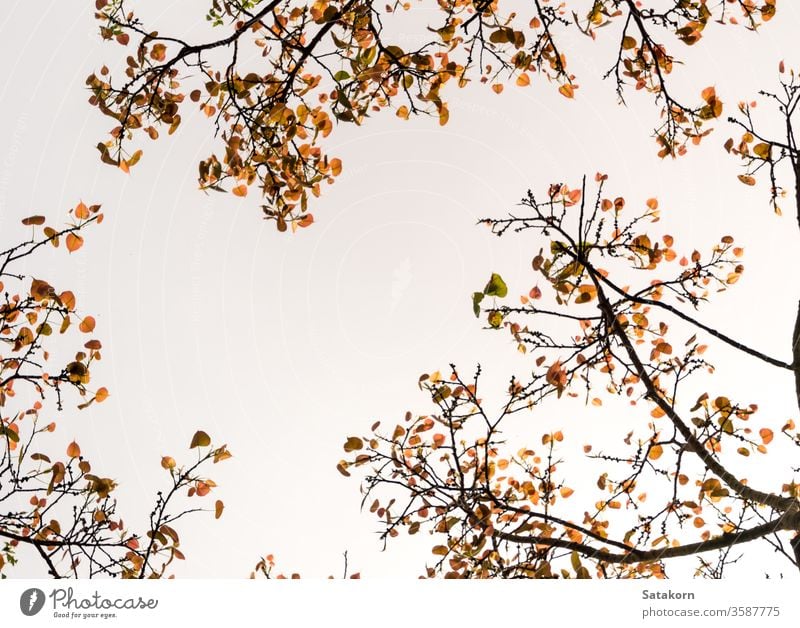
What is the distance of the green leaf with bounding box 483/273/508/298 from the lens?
3.18 m

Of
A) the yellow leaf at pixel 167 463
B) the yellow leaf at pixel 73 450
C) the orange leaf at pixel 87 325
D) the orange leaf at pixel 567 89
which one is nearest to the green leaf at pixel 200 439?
the yellow leaf at pixel 167 463

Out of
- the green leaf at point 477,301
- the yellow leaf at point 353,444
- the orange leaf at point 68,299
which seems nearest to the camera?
the green leaf at point 477,301

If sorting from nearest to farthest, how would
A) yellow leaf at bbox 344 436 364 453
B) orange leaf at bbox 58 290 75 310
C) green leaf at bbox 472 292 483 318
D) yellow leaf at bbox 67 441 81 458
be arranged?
1. green leaf at bbox 472 292 483 318
2. orange leaf at bbox 58 290 75 310
3. yellow leaf at bbox 67 441 81 458
4. yellow leaf at bbox 344 436 364 453

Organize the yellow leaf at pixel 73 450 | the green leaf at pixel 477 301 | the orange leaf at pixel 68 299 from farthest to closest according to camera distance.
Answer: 1. the yellow leaf at pixel 73 450
2. the orange leaf at pixel 68 299
3. the green leaf at pixel 477 301

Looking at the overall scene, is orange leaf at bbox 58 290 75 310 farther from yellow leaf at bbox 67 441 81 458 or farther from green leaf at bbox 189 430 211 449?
green leaf at bbox 189 430 211 449

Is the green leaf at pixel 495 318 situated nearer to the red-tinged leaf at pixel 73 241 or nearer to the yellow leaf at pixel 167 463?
the yellow leaf at pixel 167 463

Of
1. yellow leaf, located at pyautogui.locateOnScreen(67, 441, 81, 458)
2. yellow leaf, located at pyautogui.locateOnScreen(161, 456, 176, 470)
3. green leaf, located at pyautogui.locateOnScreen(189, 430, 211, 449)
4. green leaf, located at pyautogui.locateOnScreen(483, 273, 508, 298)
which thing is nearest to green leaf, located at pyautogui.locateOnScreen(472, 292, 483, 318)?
green leaf, located at pyautogui.locateOnScreen(483, 273, 508, 298)

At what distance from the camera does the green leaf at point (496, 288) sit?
3182 millimetres

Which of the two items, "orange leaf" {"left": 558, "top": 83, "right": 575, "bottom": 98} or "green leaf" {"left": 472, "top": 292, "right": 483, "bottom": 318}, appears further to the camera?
"orange leaf" {"left": 558, "top": 83, "right": 575, "bottom": 98}

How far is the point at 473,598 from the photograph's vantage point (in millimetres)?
2768

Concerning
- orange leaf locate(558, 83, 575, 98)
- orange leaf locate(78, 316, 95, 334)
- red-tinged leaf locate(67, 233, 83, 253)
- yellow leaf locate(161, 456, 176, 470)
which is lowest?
yellow leaf locate(161, 456, 176, 470)

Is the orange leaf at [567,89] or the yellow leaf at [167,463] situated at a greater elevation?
the orange leaf at [567,89]

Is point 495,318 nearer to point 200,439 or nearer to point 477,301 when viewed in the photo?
point 477,301

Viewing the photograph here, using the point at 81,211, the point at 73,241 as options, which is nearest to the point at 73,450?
the point at 73,241
